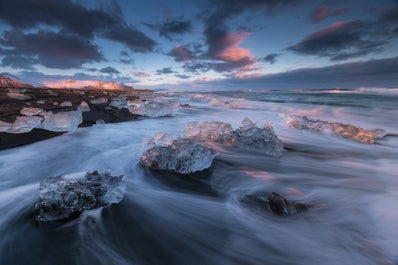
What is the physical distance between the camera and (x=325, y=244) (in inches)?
86.7

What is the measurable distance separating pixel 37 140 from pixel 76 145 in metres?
1.31

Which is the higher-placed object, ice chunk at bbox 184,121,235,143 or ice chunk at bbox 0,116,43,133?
ice chunk at bbox 184,121,235,143

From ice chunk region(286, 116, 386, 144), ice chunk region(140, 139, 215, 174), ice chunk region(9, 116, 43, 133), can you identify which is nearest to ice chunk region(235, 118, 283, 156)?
ice chunk region(140, 139, 215, 174)

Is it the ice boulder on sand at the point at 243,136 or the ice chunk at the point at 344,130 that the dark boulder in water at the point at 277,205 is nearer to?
the ice boulder on sand at the point at 243,136

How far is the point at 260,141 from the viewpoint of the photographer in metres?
5.28

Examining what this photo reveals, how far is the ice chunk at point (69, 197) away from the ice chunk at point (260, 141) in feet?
11.7

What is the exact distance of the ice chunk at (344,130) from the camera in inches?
259

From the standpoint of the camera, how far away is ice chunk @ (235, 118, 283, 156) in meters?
5.16

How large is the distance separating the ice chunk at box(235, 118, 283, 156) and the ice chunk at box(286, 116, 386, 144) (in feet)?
10.4

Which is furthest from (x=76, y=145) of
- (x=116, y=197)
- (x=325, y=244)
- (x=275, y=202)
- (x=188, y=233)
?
(x=325, y=244)

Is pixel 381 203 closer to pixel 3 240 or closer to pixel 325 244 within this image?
pixel 325 244

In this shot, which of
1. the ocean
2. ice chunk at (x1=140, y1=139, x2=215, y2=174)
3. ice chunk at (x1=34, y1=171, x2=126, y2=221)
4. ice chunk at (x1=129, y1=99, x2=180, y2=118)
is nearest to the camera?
the ocean

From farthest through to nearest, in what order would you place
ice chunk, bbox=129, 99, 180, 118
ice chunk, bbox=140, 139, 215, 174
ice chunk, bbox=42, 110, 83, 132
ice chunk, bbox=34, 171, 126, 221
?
1. ice chunk, bbox=129, 99, 180, 118
2. ice chunk, bbox=42, 110, 83, 132
3. ice chunk, bbox=140, 139, 215, 174
4. ice chunk, bbox=34, 171, 126, 221

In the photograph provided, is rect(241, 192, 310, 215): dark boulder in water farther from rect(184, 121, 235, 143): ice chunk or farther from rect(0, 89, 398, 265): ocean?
rect(184, 121, 235, 143): ice chunk
